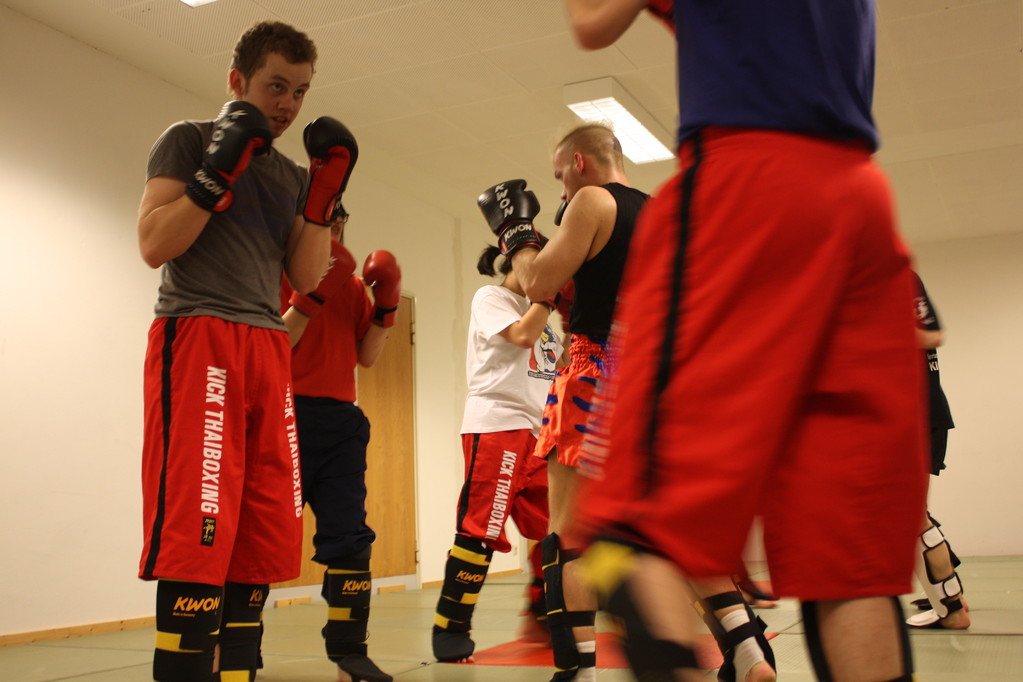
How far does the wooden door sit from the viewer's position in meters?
7.09

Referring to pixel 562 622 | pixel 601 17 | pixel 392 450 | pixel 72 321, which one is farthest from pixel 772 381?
pixel 392 450

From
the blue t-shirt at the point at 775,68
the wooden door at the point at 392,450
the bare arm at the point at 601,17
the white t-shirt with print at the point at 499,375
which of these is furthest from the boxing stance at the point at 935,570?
the wooden door at the point at 392,450

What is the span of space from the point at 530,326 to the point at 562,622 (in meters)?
1.16

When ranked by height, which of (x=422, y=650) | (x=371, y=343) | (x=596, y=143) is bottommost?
(x=422, y=650)

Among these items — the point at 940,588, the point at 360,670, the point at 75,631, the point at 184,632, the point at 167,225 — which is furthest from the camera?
the point at 75,631

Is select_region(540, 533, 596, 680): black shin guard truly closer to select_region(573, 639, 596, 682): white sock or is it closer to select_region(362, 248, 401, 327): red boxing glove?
select_region(573, 639, 596, 682): white sock

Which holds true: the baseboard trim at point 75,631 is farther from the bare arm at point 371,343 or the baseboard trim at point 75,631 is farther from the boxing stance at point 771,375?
the boxing stance at point 771,375

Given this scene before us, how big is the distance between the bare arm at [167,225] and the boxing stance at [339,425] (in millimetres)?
774

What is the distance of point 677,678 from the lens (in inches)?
31.7

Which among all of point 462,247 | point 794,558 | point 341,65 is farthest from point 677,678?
point 462,247

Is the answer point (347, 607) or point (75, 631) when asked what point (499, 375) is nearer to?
point (347, 607)

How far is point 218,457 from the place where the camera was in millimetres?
1885

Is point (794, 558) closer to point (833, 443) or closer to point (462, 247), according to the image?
point (833, 443)

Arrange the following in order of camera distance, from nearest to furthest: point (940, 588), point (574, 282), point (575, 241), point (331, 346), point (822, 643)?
1. point (822, 643)
2. point (575, 241)
3. point (574, 282)
4. point (331, 346)
5. point (940, 588)
